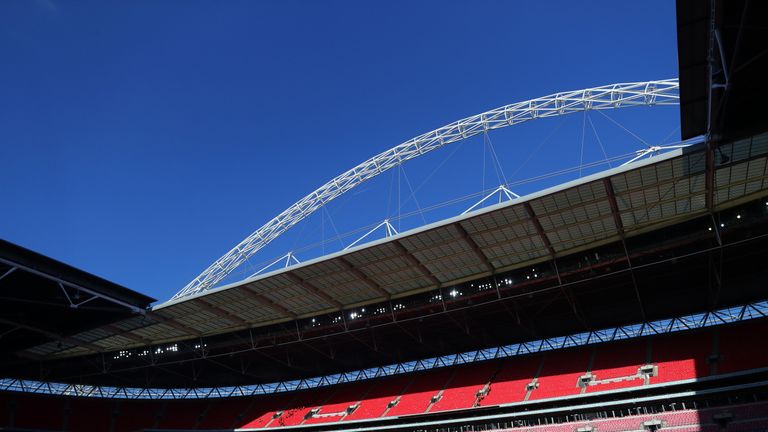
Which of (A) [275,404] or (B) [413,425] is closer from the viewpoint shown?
(B) [413,425]

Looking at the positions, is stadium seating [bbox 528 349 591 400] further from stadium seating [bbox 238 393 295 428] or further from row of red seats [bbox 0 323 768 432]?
stadium seating [bbox 238 393 295 428]

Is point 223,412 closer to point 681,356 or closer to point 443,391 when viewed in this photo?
point 443,391

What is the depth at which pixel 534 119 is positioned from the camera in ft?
109

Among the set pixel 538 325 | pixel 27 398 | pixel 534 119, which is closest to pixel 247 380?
Result: pixel 27 398

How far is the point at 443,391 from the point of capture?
145 ft

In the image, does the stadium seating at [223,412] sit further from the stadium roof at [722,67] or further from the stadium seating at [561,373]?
the stadium roof at [722,67]

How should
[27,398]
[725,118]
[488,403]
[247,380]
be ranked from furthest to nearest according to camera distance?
1. [247,380]
2. [27,398]
3. [488,403]
4. [725,118]

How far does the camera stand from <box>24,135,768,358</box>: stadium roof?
88.3 ft

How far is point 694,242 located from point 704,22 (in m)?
17.5

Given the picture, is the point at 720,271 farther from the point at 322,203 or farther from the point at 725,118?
the point at 322,203

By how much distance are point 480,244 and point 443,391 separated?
1711 cm

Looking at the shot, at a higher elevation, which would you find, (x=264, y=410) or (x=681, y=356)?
(x=681, y=356)

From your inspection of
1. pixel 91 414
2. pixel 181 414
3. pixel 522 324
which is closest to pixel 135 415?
pixel 91 414

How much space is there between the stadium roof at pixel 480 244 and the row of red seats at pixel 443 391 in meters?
9.80
